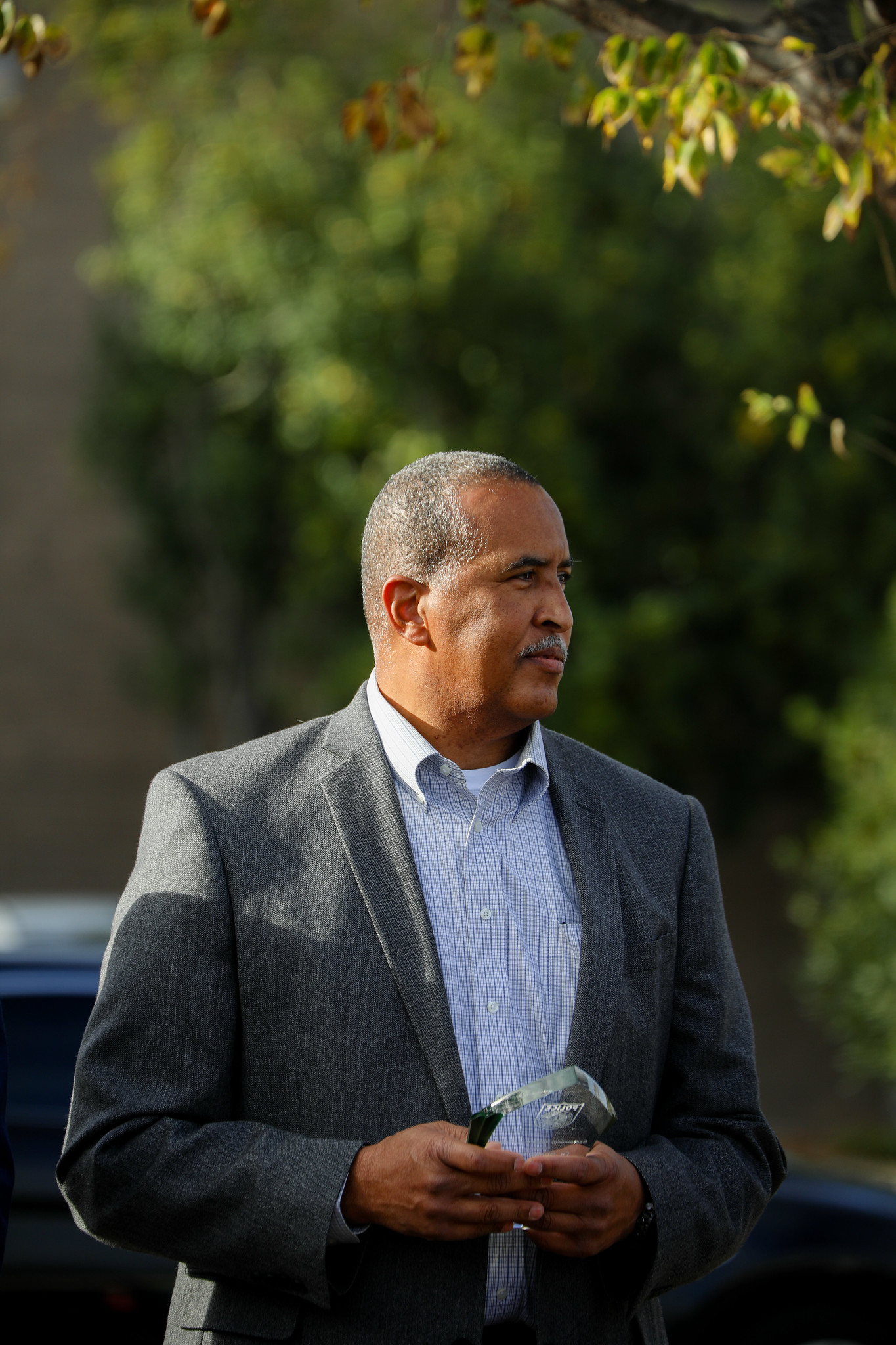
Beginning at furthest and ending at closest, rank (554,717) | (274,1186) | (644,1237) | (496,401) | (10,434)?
(10,434)
(496,401)
(554,717)
(644,1237)
(274,1186)

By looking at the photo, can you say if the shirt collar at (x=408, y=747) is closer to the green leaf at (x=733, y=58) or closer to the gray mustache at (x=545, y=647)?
the gray mustache at (x=545, y=647)

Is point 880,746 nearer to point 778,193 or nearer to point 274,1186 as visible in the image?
point 778,193

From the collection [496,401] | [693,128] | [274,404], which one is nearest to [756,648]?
[496,401]

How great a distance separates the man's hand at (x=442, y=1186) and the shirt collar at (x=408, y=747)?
59 centimetres

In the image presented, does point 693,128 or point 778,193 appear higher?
point 778,193

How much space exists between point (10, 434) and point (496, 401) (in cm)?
545

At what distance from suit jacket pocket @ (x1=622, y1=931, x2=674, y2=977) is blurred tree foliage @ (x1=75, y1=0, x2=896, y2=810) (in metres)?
6.11

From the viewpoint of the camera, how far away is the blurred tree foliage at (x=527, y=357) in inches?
346

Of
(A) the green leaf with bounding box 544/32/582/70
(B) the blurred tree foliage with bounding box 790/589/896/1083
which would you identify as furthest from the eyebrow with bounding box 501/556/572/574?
(B) the blurred tree foliage with bounding box 790/589/896/1083

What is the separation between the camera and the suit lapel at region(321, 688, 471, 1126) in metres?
2.02

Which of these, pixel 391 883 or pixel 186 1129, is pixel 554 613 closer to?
pixel 391 883

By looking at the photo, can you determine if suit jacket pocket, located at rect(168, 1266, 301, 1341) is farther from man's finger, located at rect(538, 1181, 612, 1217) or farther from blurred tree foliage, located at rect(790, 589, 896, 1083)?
blurred tree foliage, located at rect(790, 589, 896, 1083)

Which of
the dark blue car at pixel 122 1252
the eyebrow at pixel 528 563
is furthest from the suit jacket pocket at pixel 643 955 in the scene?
the dark blue car at pixel 122 1252

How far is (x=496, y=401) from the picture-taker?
8.98m
